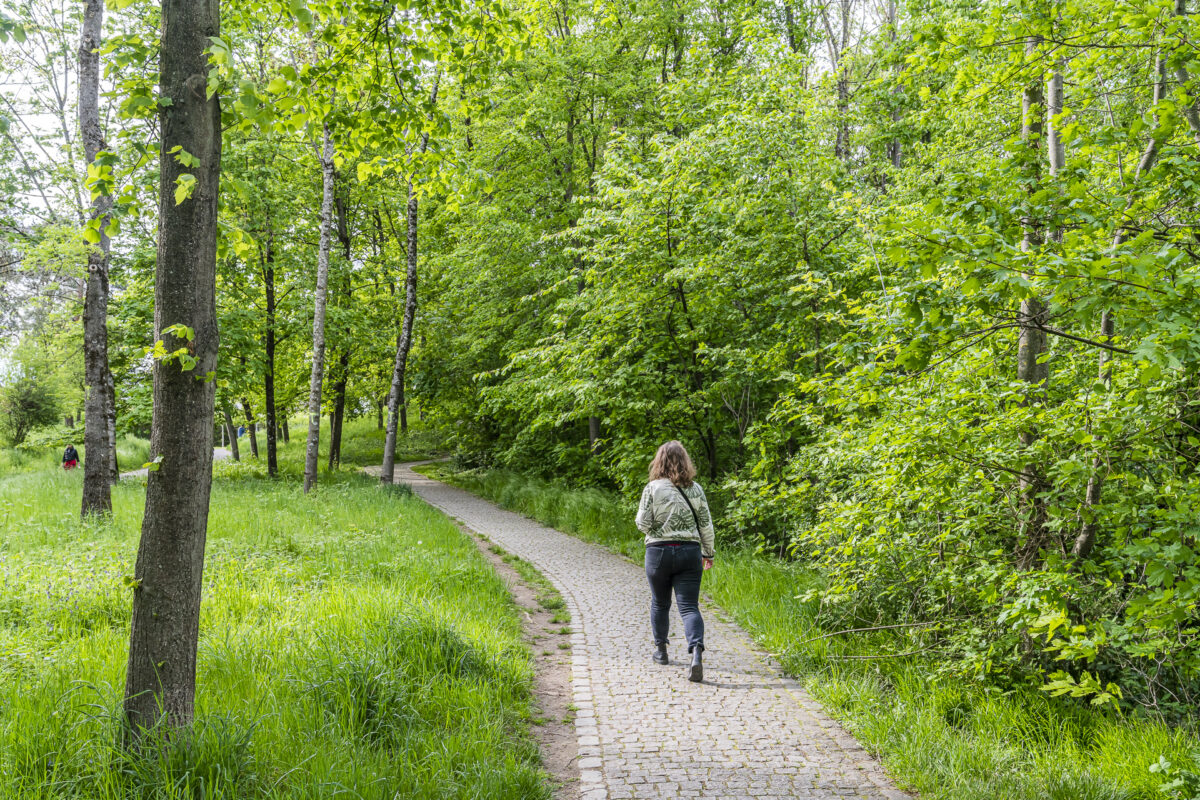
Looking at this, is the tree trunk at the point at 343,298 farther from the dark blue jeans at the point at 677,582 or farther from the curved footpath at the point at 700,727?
the dark blue jeans at the point at 677,582

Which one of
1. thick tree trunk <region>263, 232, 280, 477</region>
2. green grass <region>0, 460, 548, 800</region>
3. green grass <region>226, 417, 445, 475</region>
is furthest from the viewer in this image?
green grass <region>226, 417, 445, 475</region>

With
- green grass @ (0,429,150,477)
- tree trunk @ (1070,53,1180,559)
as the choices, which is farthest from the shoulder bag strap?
green grass @ (0,429,150,477)

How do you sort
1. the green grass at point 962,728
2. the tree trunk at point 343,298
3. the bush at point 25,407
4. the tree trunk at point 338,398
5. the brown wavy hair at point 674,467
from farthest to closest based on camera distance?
the bush at point 25,407 < the tree trunk at point 338,398 < the tree trunk at point 343,298 < the brown wavy hair at point 674,467 < the green grass at point 962,728

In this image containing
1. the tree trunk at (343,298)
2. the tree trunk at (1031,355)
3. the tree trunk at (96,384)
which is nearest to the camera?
the tree trunk at (1031,355)

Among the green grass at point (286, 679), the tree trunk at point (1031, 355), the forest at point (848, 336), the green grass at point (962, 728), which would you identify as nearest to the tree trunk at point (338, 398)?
the forest at point (848, 336)

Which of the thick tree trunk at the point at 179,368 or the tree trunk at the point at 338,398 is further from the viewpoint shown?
the tree trunk at the point at 338,398

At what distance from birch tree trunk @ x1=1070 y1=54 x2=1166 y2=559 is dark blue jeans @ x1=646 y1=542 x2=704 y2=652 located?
2.87 metres

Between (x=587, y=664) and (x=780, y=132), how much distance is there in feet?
23.8

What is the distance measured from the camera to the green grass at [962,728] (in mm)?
3881

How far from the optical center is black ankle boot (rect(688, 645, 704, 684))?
19.0 ft

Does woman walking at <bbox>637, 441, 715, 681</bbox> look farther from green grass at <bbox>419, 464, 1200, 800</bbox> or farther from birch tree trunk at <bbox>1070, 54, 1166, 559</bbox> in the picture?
birch tree trunk at <bbox>1070, 54, 1166, 559</bbox>

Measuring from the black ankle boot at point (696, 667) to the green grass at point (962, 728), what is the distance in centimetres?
86

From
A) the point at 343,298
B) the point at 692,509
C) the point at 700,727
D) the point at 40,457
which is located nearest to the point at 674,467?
the point at 692,509

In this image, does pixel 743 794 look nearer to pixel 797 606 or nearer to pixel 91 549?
pixel 797 606
